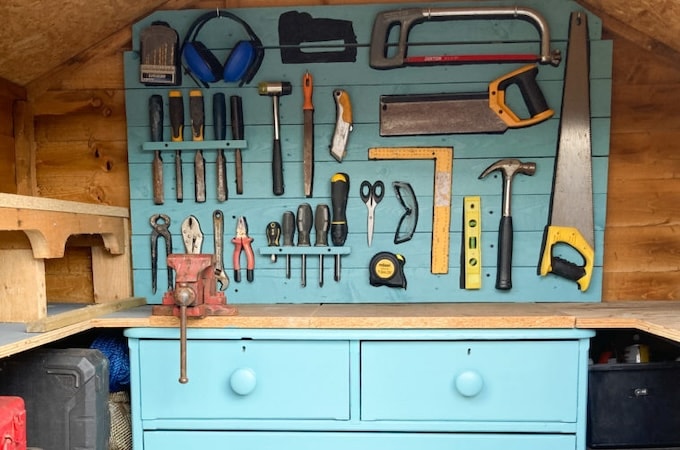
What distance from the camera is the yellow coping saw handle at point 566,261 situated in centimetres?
150

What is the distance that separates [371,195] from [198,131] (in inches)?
23.6

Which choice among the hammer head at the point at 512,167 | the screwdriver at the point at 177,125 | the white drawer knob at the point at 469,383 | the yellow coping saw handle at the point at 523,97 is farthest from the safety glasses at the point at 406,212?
the screwdriver at the point at 177,125

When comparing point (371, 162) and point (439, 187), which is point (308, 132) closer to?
point (371, 162)

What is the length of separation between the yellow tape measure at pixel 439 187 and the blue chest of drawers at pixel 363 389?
38 cm

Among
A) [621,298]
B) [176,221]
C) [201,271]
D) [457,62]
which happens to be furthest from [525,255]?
[176,221]

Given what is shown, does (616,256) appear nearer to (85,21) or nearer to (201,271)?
(201,271)

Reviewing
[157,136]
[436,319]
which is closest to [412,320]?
[436,319]

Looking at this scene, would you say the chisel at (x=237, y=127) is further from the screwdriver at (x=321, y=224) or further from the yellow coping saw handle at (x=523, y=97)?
the yellow coping saw handle at (x=523, y=97)

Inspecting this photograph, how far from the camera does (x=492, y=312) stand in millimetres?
1312

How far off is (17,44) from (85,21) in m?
0.20

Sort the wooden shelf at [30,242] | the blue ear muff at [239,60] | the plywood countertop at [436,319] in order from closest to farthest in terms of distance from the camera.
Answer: the wooden shelf at [30,242], the plywood countertop at [436,319], the blue ear muff at [239,60]

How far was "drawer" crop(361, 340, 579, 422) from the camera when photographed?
47.0 inches

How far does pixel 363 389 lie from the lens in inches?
47.7

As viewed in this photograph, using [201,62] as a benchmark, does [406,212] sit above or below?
below
